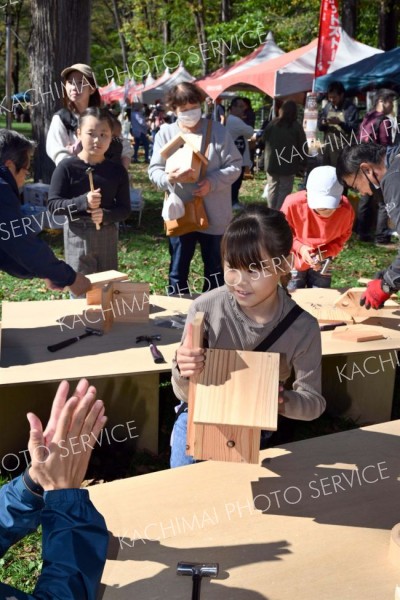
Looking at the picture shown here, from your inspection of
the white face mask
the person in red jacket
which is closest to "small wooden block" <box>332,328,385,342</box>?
the person in red jacket

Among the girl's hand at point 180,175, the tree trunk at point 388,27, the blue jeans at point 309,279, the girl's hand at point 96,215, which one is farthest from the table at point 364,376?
the tree trunk at point 388,27

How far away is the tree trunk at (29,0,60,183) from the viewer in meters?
9.32

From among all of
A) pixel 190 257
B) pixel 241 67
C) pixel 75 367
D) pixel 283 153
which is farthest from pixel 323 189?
pixel 241 67

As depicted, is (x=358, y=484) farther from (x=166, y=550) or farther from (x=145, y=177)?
(x=145, y=177)

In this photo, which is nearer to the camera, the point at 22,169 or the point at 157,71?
the point at 22,169

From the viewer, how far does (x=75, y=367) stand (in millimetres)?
3395

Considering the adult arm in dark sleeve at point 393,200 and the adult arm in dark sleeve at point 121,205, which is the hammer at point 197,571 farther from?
the adult arm in dark sleeve at point 121,205

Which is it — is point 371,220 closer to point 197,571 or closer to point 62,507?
point 197,571

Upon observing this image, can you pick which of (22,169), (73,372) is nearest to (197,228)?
(22,169)

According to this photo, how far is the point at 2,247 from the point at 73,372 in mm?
851

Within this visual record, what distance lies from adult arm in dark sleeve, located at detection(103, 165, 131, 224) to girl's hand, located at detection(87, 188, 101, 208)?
0.78ft

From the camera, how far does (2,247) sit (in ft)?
12.0

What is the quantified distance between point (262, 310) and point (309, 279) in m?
2.73

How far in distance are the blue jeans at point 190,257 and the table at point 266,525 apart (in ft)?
8.38
